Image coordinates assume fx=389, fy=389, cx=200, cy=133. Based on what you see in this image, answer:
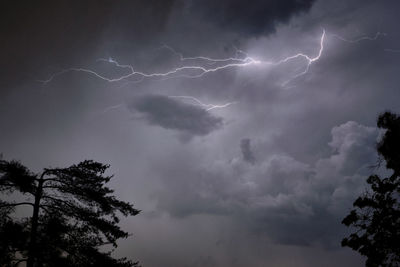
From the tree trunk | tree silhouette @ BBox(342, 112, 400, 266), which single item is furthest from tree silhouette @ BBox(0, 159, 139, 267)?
tree silhouette @ BBox(342, 112, 400, 266)

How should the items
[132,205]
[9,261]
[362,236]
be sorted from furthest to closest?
1. [132,205]
2. [362,236]
3. [9,261]

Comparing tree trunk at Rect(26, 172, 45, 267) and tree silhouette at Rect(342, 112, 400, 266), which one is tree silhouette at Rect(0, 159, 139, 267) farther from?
tree silhouette at Rect(342, 112, 400, 266)

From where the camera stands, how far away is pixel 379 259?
46.1 feet

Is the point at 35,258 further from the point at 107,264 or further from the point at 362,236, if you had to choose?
the point at 362,236

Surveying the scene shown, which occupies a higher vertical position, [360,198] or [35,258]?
[360,198]

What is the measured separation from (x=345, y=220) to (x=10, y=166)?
1289cm

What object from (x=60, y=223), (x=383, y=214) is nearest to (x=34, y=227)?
(x=60, y=223)

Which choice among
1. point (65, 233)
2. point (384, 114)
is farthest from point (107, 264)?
point (384, 114)

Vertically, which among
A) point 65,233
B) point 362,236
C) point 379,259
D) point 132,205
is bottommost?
point 379,259

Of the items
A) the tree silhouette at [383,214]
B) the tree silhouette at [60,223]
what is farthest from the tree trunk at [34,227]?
the tree silhouette at [383,214]

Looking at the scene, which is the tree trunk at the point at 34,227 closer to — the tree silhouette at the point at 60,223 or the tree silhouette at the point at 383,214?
the tree silhouette at the point at 60,223

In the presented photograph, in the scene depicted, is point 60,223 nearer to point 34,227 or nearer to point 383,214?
point 34,227

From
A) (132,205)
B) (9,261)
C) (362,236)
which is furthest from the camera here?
(132,205)

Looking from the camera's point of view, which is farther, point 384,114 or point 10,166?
point 384,114
